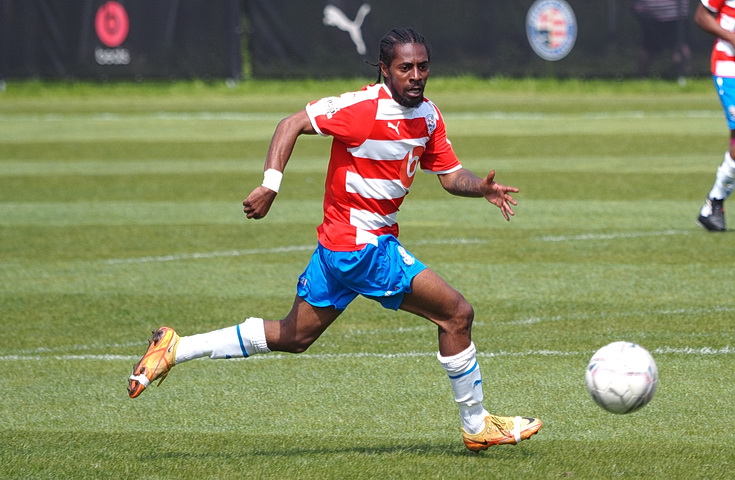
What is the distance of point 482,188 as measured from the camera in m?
5.68

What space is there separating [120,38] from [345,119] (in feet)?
67.4

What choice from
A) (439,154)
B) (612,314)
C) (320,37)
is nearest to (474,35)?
(320,37)

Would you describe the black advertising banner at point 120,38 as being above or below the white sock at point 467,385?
below

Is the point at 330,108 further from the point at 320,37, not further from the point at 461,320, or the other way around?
the point at 320,37

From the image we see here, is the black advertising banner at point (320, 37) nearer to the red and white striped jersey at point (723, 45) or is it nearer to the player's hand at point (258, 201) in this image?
the red and white striped jersey at point (723, 45)

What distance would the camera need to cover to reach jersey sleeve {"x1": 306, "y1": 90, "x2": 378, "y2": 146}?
5.61 metres

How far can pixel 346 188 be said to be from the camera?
226 inches

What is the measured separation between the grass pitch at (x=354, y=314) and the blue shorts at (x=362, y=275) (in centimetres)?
69

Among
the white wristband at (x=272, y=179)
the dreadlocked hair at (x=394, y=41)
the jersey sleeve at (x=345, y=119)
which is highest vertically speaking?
the dreadlocked hair at (x=394, y=41)

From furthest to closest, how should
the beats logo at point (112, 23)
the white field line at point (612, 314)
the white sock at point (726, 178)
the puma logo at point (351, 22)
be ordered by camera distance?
the beats logo at point (112, 23), the puma logo at point (351, 22), the white sock at point (726, 178), the white field line at point (612, 314)

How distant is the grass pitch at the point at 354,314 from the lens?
18.6 feet

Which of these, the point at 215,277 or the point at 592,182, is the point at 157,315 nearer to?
the point at 215,277

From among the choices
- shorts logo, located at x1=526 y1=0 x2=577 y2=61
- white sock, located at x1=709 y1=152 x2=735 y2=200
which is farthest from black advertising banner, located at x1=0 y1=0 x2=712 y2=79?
white sock, located at x1=709 y1=152 x2=735 y2=200

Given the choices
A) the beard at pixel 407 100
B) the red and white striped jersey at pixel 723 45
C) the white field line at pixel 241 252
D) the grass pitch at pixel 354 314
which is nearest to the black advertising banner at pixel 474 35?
the grass pitch at pixel 354 314
